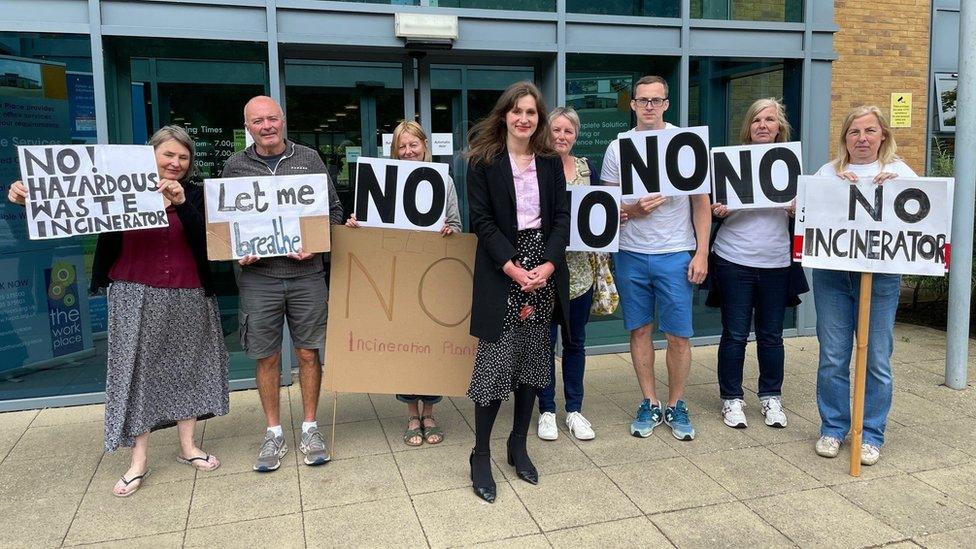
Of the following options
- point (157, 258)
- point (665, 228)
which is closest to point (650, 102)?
point (665, 228)

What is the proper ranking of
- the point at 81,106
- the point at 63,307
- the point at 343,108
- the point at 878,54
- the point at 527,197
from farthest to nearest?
1. the point at 878,54
2. the point at 343,108
3. the point at 63,307
4. the point at 81,106
5. the point at 527,197

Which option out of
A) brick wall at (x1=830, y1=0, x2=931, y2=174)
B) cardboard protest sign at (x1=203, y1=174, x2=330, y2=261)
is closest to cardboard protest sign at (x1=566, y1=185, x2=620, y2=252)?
cardboard protest sign at (x1=203, y1=174, x2=330, y2=261)

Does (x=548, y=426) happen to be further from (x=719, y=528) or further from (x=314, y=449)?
(x=314, y=449)

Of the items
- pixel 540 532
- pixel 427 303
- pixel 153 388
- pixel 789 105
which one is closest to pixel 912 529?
pixel 540 532

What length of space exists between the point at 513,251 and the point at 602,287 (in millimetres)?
1069

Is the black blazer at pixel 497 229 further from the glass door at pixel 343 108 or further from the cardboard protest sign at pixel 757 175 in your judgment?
the glass door at pixel 343 108

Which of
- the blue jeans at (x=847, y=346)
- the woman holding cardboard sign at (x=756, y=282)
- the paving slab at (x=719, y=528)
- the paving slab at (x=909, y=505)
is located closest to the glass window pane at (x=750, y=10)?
the woman holding cardboard sign at (x=756, y=282)

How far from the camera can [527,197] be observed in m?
3.39

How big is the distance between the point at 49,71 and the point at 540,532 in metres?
4.51

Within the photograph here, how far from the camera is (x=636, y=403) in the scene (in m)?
4.78

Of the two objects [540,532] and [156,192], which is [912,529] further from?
[156,192]

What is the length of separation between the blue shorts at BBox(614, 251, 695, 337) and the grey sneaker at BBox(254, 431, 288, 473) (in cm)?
215

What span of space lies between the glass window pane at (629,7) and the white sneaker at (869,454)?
389 centimetres

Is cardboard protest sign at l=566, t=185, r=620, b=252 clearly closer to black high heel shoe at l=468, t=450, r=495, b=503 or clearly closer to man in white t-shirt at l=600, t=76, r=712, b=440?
man in white t-shirt at l=600, t=76, r=712, b=440
